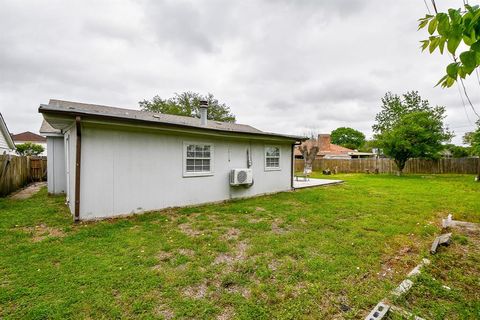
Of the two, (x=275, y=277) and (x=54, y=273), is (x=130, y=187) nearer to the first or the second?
(x=54, y=273)

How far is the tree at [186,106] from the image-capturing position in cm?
2575

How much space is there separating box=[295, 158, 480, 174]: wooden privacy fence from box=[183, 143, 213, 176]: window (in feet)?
53.7

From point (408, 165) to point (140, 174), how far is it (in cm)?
2102

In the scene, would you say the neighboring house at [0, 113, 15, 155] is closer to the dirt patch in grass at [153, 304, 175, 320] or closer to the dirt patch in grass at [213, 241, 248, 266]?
the dirt patch in grass at [213, 241, 248, 266]

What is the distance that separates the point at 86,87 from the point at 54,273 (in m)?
15.5

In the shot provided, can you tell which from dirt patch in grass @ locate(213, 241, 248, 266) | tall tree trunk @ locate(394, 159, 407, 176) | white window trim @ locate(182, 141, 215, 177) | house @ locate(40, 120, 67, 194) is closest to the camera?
dirt patch in grass @ locate(213, 241, 248, 266)

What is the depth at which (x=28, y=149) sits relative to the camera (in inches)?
968

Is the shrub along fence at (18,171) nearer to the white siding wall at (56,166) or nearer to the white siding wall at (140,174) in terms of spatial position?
the white siding wall at (56,166)

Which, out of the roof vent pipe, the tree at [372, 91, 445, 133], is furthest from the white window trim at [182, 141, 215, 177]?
the tree at [372, 91, 445, 133]

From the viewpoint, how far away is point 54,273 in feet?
9.00

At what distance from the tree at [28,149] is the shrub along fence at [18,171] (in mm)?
17112

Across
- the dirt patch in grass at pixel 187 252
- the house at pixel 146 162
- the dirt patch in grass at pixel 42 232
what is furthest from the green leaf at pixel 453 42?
the dirt patch in grass at pixel 42 232

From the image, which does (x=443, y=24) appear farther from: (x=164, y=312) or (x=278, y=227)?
(x=278, y=227)

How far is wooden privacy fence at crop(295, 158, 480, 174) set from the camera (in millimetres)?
16969
